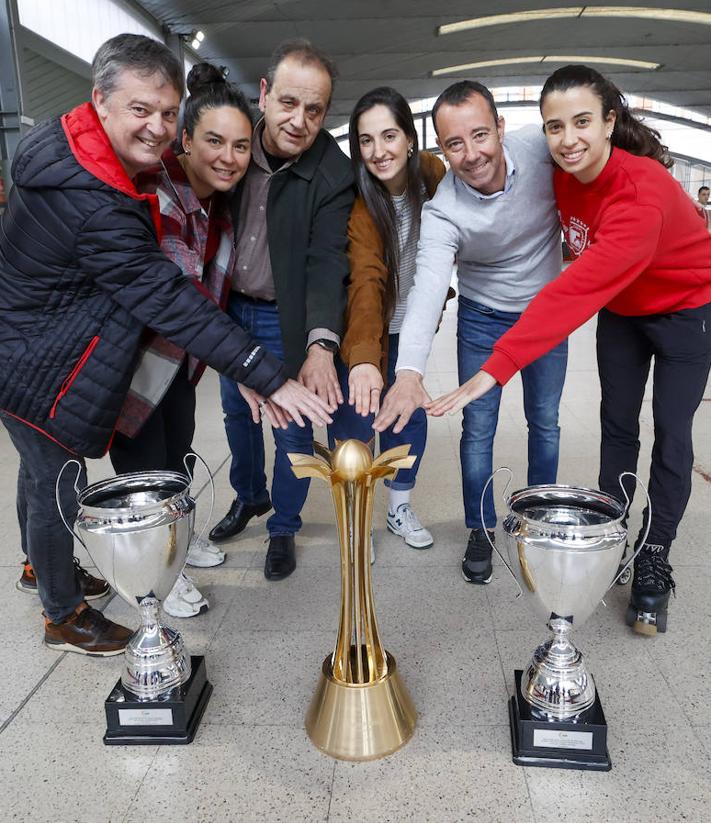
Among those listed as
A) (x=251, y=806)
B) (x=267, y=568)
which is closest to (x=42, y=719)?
(x=251, y=806)

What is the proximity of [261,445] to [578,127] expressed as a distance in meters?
1.43

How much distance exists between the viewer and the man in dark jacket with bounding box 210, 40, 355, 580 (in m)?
1.63

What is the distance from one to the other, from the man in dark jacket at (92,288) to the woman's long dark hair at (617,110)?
788mm

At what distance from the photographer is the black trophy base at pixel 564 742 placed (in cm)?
125

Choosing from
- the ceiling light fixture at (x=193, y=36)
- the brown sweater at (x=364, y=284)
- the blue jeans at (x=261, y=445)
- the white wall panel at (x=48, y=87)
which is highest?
the ceiling light fixture at (x=193, y=36)

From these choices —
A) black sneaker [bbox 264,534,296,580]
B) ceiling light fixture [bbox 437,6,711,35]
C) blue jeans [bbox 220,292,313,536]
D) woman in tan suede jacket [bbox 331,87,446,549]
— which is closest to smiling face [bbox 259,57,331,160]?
woman in tan suede jacket [bbox 331,87,446,549]

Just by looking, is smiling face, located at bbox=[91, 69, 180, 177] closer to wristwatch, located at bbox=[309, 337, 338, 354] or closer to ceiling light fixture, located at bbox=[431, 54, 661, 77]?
wristwatch, located at bbox=[309, 337, 338, 354]

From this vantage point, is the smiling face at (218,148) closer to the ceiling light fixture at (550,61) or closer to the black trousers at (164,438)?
the black trousers at (164,438)

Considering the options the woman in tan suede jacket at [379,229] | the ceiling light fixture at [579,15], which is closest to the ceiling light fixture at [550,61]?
the ceiling light fixture at [579,15]

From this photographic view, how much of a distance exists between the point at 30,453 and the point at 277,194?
85cm

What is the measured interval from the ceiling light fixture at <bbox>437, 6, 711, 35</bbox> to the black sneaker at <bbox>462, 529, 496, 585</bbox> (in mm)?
9966

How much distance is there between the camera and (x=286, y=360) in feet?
5.93

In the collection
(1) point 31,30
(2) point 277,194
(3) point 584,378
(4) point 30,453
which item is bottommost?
(3) point 584,378

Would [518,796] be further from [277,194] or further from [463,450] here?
[277,194]
